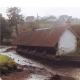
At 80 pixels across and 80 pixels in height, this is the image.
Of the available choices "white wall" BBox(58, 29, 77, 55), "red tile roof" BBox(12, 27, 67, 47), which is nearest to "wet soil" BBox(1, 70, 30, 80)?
"red tile roof" BBox(12, 27, 67, 47)

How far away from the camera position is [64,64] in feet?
92.1

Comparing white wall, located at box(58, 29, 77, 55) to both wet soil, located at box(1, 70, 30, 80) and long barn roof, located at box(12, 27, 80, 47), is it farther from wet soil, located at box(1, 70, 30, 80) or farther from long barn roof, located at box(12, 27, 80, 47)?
wet soil, located at box(1, 70, 30, 80)

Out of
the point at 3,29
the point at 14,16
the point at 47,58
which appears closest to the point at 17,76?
the point at 47,58

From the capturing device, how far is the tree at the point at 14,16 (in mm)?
66688

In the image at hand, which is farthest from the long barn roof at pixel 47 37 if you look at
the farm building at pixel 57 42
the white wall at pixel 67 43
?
the white wall at pixel 67 43

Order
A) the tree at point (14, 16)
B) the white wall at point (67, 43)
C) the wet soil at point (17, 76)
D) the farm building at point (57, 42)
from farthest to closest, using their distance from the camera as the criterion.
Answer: the tree at point (14, 16)
the white wall at point (67, 43)
the farm building at point (57, 42)
the wet soil at point (17, 76)

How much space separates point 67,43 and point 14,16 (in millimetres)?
39271

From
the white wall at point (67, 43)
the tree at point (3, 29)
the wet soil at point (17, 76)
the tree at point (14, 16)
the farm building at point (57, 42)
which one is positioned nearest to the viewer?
the wet soil at point (17, 76)

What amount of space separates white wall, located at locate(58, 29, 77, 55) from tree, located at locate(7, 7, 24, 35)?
36506 millimetres

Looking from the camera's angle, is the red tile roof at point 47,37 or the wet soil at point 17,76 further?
the red tile roof at point 47,37

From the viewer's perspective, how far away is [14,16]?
68250mm

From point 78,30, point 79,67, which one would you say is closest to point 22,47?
point 78,30

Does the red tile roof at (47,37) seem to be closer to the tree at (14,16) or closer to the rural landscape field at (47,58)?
the rural landscape field at (47,58)

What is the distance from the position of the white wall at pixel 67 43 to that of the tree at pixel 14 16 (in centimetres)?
3651
